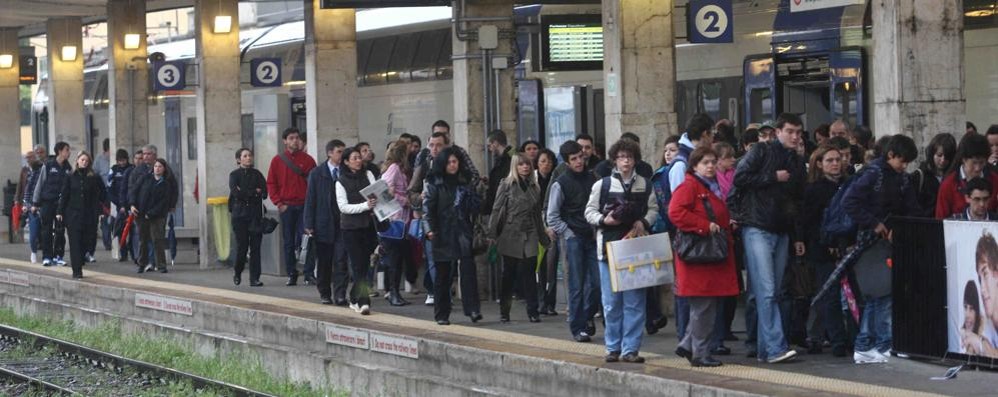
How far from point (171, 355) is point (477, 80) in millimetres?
4327

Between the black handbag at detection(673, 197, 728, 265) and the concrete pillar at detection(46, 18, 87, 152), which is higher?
the concrete pillar at detection(46, 18, 87, 152)

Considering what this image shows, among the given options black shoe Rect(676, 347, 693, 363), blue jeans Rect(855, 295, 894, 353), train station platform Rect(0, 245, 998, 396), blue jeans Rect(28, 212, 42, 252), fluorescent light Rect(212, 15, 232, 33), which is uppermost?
fluorescent light Rect(212, 15, 232, 33)

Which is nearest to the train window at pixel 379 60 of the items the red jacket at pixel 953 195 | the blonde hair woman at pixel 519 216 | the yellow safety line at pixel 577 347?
the yellow safety line at pixel 577 347

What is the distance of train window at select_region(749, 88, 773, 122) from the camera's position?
19406 mm

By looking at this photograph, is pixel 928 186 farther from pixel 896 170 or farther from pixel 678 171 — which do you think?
pixel 678 171

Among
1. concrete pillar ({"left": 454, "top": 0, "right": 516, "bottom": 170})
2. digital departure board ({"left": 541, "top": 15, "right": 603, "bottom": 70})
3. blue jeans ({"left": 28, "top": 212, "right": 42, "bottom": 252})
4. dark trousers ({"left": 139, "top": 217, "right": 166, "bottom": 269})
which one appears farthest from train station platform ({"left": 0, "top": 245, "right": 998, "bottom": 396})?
blue jeans ({"left": 28, "top": 212, "right": 42, "bottom": 252})

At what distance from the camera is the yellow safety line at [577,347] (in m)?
10.3

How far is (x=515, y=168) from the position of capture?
14688 mm

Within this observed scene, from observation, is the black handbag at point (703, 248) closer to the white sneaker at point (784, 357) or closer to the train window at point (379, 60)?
the white sneaker at point (784, 357)

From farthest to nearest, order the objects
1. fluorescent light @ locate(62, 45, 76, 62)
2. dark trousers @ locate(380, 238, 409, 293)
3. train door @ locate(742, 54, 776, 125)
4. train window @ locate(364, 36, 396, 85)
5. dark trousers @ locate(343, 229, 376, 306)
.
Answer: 1. fluorescent light @ locate(62, 45, 76, 62)
2. train window @ locate(364, 36, 396, 85)
3. train door @ locate(742, 54, 776, 125)
4. dark trousers @ locate(380, 238, 409, 293)
5. dark trousers @ locate(343, 229, 376, 306)

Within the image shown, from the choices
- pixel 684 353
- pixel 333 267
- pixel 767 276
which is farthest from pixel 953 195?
pixel 333 267

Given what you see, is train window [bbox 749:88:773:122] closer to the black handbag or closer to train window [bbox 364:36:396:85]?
the black handbag

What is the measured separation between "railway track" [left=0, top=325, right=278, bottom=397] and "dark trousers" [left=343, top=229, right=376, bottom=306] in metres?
1.85

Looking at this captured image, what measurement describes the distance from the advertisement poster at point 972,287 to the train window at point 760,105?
8277 mm
